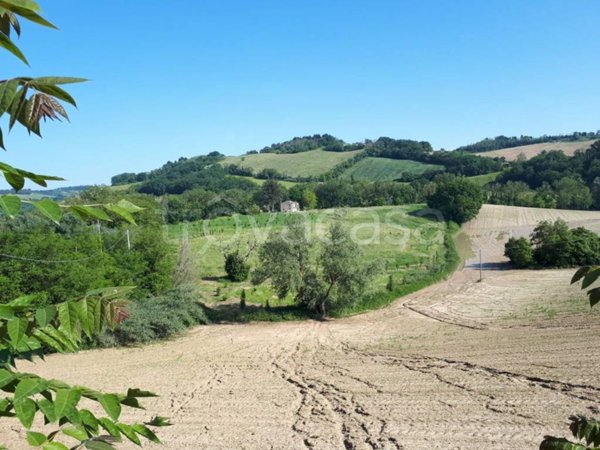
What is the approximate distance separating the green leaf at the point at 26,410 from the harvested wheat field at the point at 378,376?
30.8 feet

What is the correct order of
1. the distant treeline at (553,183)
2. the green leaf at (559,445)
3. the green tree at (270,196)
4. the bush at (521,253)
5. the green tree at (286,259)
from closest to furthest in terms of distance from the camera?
the green leaf at (559,445)
the green tree at (286,259)
the bush at (521,253)
the distant treeline at (553,183)
the green tree at (270,196)

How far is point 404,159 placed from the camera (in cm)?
12094

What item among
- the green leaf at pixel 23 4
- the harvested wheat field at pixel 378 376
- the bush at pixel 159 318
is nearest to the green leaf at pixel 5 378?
the green leaf at pixel 23 4

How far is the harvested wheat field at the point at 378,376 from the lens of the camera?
10258mm

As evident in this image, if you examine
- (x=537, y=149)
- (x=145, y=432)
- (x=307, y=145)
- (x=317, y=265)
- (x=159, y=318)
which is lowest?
(x=159, y=318)

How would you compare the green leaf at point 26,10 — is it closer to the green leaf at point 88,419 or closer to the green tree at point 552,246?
the green leaf at point 88,419

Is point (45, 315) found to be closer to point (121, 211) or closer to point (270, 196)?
point (121, 211)

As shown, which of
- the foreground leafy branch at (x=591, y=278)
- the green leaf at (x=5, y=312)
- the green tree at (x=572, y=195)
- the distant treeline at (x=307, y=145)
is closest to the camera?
the green leaf at (x=5, y=312)

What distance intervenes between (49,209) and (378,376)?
44.8 ft

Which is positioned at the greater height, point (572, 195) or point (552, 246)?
point (572, 195)

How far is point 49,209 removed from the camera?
1.36m

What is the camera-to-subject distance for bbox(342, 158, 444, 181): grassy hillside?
10919cm

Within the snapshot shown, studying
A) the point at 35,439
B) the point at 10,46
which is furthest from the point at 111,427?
the point at 10,46

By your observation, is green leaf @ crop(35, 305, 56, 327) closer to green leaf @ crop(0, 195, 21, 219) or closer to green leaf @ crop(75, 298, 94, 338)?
green leaf @ crop(75, 298, 94, 338)
